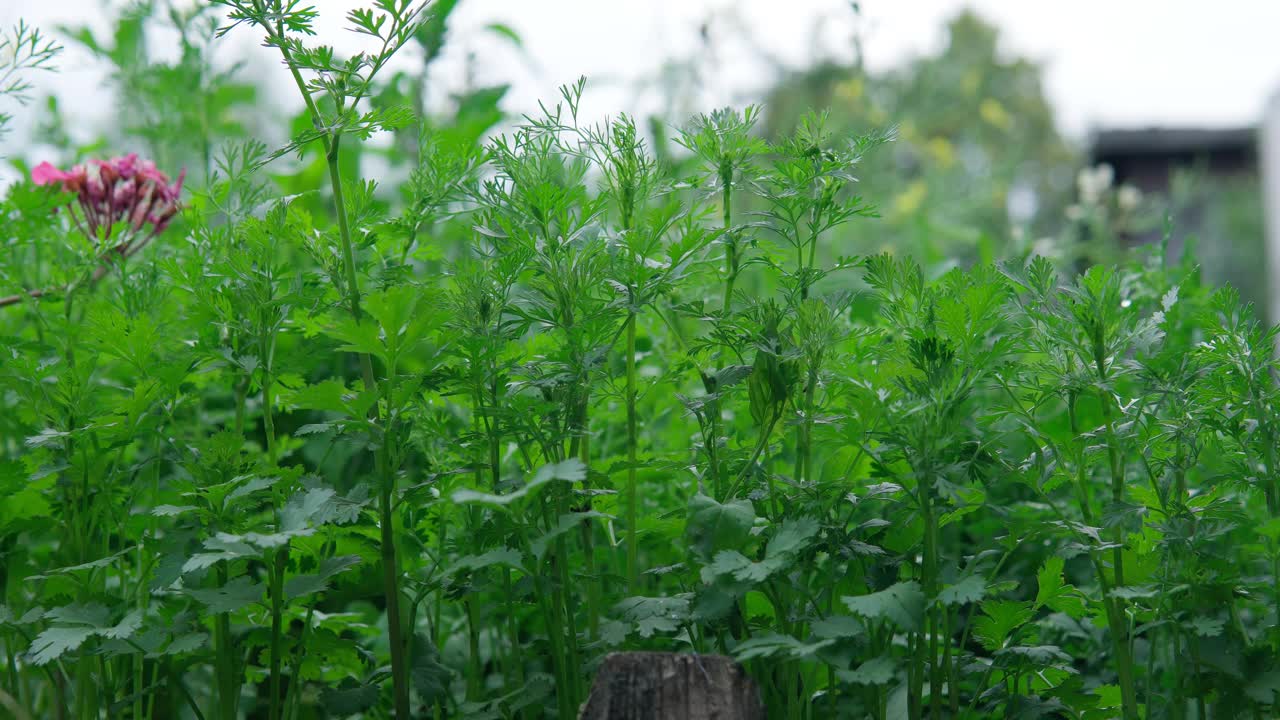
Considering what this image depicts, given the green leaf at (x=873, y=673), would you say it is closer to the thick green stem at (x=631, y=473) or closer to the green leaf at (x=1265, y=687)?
the thick green stem at (x=631, y=473)

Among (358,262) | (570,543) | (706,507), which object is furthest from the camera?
(570,543)

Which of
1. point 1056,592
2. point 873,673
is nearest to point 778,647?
point 873,673

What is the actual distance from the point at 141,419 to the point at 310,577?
1.40ft

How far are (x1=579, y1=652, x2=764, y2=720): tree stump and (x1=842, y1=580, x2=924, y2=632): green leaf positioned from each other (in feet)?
0.56

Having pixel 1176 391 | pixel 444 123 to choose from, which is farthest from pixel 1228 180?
pixel 1176 391

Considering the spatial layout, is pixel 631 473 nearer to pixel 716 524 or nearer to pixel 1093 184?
pixel 716 524

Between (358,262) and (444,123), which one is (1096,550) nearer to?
(358,262)

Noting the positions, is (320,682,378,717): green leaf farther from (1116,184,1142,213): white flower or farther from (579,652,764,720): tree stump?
(1116,184,1142,213): white flower

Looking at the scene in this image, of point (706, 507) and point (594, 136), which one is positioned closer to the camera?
point (706, 507)

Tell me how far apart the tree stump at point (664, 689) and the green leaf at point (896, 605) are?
171mm

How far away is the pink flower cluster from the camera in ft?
6.32

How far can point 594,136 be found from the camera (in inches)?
54.8

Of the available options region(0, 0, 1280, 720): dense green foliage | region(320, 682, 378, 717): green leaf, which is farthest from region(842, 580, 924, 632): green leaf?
region(320, 682, 378, 717): green leaf

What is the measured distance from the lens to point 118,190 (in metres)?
2.01
